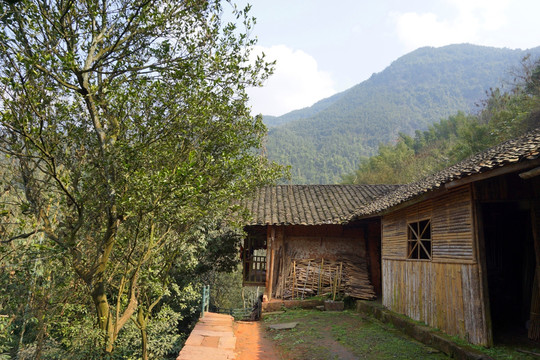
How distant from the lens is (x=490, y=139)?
66.8ft

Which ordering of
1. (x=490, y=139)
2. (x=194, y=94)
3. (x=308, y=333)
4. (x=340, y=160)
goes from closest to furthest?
(x=194, y=94) → (x=308, y=333) → (x=490, y=139) → (x=340, y=160)

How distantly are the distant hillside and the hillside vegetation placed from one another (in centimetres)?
2324

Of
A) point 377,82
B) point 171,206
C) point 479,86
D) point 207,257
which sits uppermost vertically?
point 377,82

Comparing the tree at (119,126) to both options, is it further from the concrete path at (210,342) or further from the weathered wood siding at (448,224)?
the weathered wood siding at (448,224)

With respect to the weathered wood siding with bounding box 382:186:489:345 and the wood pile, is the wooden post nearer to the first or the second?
the wood pile

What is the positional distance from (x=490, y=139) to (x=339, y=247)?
43.5 feet

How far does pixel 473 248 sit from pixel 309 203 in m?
8.48

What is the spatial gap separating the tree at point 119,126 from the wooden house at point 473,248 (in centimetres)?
422

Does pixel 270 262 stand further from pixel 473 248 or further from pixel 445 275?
pixel 473 248

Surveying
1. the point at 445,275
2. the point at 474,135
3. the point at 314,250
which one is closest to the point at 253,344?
the point at 445,275

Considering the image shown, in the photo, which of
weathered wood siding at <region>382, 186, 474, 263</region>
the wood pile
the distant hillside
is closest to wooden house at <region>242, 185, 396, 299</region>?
the wood pile

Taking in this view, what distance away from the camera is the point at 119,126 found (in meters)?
5.94

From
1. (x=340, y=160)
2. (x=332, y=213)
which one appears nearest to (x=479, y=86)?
(x=340, y=160)

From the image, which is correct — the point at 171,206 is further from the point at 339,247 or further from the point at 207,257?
the point at 207,257
